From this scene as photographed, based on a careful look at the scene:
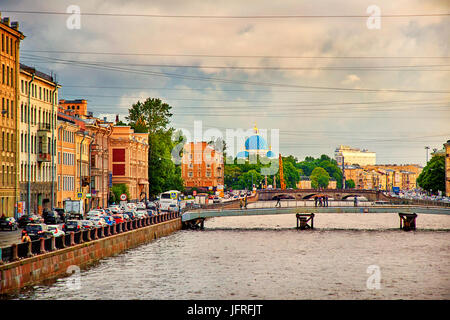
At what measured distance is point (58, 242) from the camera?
51.3 m

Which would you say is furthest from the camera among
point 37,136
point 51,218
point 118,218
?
point 37,136

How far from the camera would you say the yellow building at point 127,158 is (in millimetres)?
134375

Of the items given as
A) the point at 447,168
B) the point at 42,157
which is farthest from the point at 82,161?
the point at 447,168

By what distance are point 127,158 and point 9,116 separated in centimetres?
5396

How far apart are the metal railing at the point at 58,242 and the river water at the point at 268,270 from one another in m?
2.03

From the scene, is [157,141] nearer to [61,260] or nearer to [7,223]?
[7,223]

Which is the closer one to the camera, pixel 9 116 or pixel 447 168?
pixel 9 116

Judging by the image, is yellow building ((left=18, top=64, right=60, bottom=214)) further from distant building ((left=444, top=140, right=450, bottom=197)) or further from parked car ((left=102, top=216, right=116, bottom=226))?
distant building ((left=444, top=140, right=450, bottom=197))

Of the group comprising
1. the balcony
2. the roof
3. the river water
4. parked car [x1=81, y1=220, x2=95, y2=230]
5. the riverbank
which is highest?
the roof

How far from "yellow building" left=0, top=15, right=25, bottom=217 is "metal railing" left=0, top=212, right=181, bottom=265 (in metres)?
12.4

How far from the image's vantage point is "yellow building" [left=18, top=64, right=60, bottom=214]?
84.8m

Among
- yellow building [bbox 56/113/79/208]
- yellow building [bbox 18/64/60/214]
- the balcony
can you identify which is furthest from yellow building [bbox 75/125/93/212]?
the balcony

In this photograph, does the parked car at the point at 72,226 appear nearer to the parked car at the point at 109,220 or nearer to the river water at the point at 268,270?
the river water at the point at 268,270
